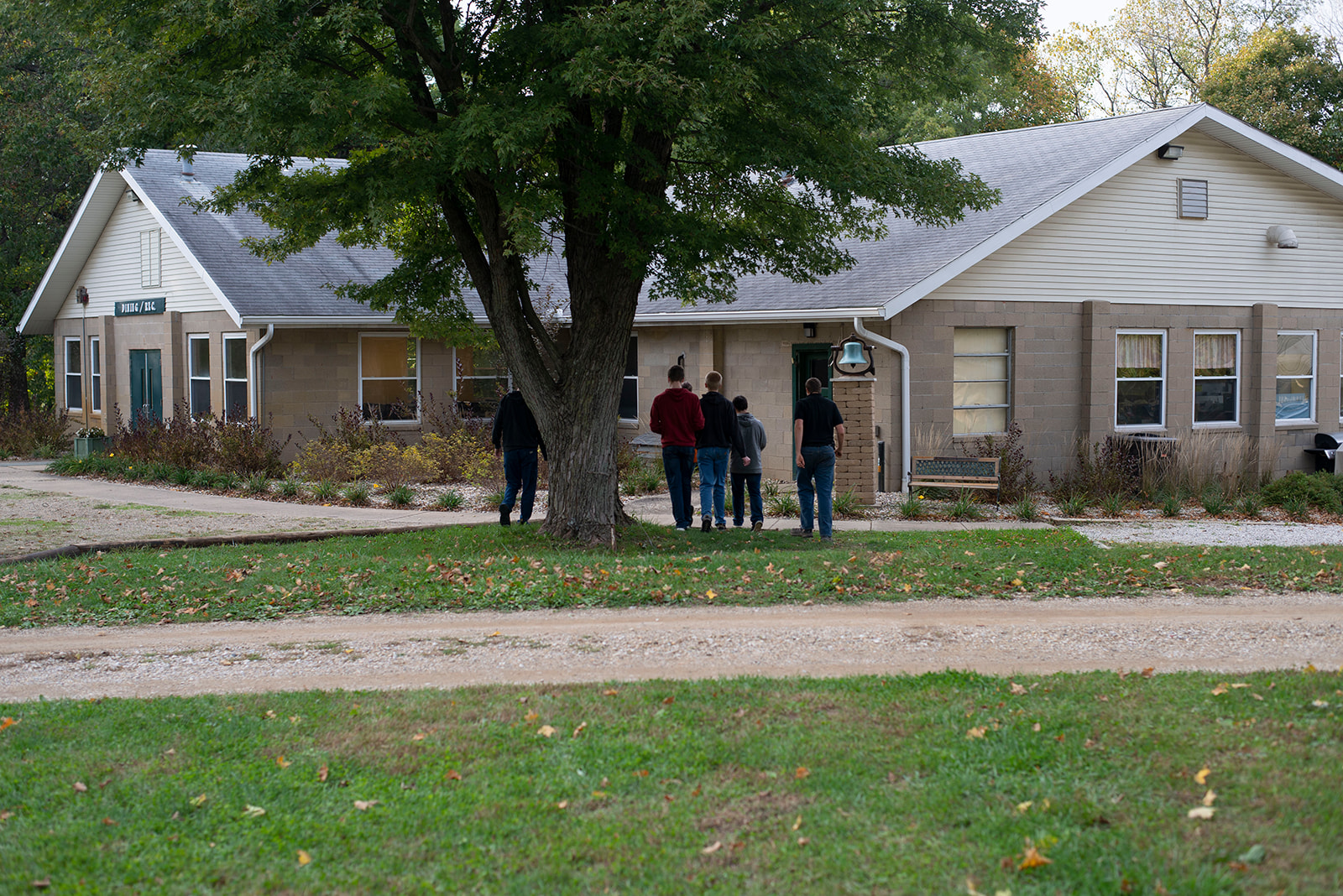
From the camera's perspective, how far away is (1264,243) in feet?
66.2

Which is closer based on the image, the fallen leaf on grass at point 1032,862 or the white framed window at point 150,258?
the fallen leaf on grass at point 1032,862

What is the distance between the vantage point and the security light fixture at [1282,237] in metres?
19.9

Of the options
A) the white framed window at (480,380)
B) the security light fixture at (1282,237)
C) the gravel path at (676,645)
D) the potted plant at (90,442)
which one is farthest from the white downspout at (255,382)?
the security light fixture at (1282,237)

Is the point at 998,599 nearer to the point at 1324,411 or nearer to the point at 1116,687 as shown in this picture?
the point at 1116,687

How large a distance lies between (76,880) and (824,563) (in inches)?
288

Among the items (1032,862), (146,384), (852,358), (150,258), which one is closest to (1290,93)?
(852,358)

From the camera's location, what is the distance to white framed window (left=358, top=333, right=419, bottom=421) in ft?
73.7

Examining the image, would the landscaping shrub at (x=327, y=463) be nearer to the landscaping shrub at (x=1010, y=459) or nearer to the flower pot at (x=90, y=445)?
the flower pot at (x=90, y=445)

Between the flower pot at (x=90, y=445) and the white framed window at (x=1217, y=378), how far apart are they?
2129 cm

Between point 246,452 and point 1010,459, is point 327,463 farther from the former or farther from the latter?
point 1010,459

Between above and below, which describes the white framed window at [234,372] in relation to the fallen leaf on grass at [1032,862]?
above

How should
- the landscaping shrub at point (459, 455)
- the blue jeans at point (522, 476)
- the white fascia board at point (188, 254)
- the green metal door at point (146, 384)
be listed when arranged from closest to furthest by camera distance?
the blue jeans at point (522, 476) → the landscaping shrub at point (459, 455) → the white fascia board at point (188, 254) → the green metal door at point (146, 384)

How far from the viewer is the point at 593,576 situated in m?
10.0

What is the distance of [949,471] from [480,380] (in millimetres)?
10786
